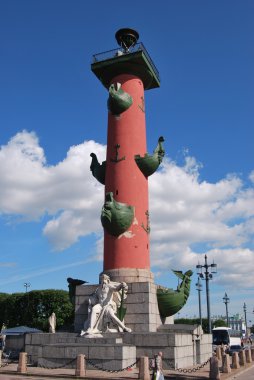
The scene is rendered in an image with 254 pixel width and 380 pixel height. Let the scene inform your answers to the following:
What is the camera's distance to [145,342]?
62.7 ft

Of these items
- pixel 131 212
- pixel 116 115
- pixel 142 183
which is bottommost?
pixel 131 212

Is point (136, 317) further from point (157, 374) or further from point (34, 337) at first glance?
point (157, 374)

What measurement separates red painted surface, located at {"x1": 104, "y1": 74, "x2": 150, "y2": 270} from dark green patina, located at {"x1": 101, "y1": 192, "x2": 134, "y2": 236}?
374 millimetres

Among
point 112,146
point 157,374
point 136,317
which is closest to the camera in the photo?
point 157,374

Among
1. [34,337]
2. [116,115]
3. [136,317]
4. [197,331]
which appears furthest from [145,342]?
[116,115]

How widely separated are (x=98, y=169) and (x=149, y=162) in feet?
10.9

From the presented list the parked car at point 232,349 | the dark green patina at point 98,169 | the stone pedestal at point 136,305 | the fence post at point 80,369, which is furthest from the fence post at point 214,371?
the parked car at point 232,349

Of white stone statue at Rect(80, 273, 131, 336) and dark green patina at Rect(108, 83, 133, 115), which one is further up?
dark green patina at Rect(108, 83, 133, 115)

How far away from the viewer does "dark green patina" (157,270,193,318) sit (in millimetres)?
22141

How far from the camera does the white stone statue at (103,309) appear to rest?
20023 mm

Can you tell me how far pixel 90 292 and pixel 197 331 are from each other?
5.66 m

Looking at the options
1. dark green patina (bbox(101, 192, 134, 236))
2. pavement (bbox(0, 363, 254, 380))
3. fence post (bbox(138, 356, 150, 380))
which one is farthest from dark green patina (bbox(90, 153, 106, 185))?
fence post (bbox(138, 356, 150, 380))

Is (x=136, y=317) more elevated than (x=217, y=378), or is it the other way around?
(x=136, y=317)

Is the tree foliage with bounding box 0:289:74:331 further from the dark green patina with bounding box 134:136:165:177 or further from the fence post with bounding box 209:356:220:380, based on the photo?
the fence post with bounding box 209:356:220:380
